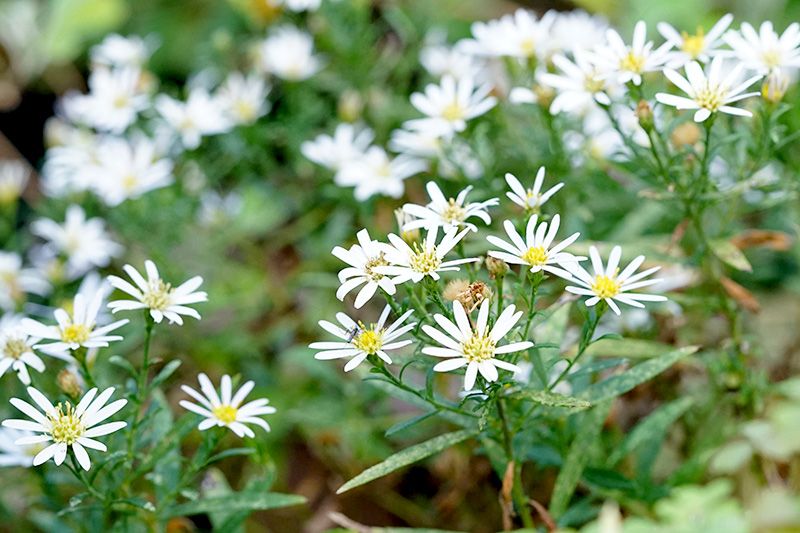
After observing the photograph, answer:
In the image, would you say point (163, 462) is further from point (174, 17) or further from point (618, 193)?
point (174, 17)

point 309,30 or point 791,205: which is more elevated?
point 309,30

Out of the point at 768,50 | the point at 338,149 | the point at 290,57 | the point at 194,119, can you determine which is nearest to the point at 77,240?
the point at 194,119

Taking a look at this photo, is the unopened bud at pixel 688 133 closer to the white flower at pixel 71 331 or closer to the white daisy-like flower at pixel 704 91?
the white daisy-like flower at pixel 704 91

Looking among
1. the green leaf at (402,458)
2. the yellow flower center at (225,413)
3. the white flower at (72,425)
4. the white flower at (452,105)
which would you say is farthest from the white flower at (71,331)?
the white flower at (452,105)

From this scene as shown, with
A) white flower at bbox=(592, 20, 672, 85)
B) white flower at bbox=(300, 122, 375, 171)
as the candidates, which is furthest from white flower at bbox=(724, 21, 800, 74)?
white flower at bbox=(300, 122, 375, 171)

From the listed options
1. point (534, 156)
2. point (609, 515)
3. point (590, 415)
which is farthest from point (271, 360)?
point (609, 515)

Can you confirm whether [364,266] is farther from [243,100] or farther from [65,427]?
[243,100]
